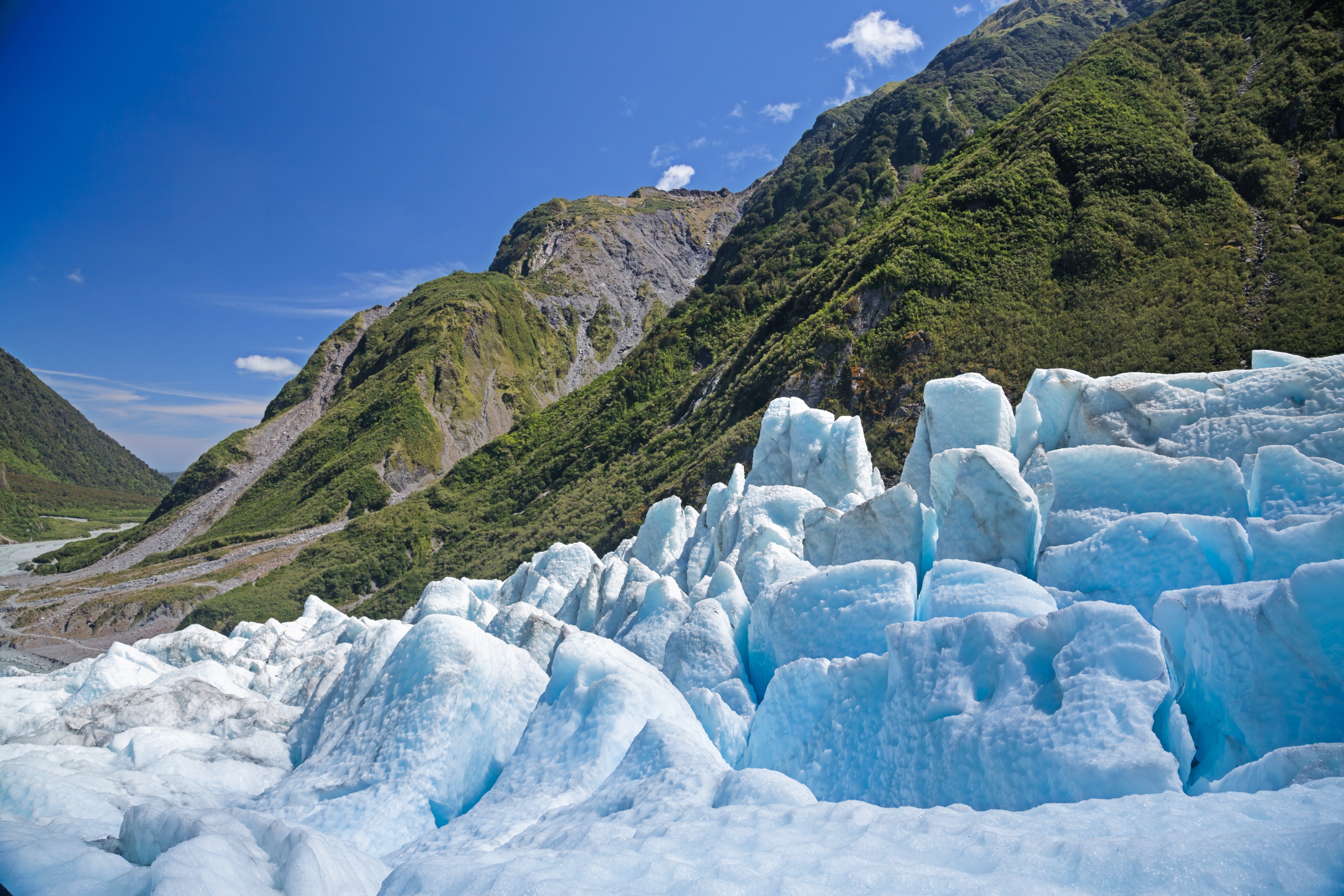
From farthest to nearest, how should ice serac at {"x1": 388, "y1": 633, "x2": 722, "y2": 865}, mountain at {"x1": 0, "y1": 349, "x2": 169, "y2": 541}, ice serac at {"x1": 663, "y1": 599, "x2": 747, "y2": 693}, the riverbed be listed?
1. mountain at {"x1": 0, "y1": 349, "x2": 169, "y2": 541}
2. the riverbed
3. ice serac at {"x1": 663, "y1": 599, "x2": 747, "y2": 693}
4. ice serac at {"x1": 388, "y1": 633, "x2": 722, "y2": 865}

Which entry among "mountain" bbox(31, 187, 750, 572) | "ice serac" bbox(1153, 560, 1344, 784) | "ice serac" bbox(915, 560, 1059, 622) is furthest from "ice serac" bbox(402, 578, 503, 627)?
"mountain" bbox(31, 187, 750, 572)

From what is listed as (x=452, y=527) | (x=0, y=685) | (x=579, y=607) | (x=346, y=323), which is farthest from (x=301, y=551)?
(x=346, y=323)

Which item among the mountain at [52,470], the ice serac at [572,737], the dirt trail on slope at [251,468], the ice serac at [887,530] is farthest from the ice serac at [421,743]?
the mountain at [52,470]

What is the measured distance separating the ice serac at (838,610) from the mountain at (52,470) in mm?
123760

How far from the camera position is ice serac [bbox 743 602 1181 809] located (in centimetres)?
417

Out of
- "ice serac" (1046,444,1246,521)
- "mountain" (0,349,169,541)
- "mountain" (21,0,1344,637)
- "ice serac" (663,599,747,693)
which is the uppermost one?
"mountain" (0,349,169,541)

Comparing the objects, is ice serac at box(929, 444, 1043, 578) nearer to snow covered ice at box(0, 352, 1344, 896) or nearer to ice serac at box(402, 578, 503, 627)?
snow covered ice at box(0, 352, 1344, 896)

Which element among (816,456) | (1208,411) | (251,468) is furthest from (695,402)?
(251,468)

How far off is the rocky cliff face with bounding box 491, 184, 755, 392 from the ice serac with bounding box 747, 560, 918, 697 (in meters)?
109

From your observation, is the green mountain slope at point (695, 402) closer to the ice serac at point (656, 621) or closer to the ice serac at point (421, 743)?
the ice serac at point (656, 621)

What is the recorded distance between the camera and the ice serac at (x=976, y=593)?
6.28 meters

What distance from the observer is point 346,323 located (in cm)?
11656

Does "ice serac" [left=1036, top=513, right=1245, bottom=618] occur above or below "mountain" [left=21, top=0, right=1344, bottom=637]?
below

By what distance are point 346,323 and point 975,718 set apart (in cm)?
12896
